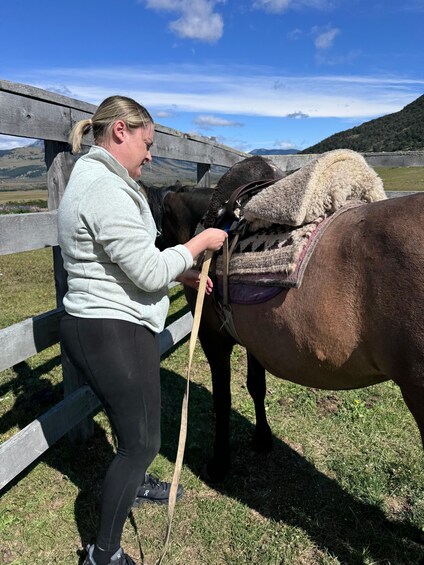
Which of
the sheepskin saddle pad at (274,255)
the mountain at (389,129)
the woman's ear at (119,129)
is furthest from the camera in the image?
the mountain at (389,129)

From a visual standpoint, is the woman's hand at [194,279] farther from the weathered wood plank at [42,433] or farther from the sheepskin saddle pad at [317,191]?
the weathered wood plank at [42,433]

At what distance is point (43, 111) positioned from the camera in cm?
248

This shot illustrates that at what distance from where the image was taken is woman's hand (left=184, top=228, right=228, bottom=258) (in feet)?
6.24

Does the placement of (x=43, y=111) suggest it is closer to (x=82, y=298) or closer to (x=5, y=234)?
(x=5, y=234)

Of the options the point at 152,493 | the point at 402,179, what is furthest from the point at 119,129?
the point at 402,179

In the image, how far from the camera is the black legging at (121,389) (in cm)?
179

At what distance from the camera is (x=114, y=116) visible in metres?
1.74

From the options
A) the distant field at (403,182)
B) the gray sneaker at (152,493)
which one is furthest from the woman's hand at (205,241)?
the distant field at (403,182)

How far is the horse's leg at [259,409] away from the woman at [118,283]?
1.36 m

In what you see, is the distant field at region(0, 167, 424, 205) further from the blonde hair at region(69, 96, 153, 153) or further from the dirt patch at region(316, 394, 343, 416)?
the blonde hair at region(69, 96, 153, 153)

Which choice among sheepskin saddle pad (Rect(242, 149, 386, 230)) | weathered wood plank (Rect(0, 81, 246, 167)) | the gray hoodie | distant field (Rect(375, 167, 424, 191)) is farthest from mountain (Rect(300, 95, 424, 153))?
the gray hoodie

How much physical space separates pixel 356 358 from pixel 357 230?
0.54m

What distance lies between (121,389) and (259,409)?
165 centimetres

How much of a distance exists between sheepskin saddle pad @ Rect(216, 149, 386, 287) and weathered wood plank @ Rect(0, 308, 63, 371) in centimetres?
127
